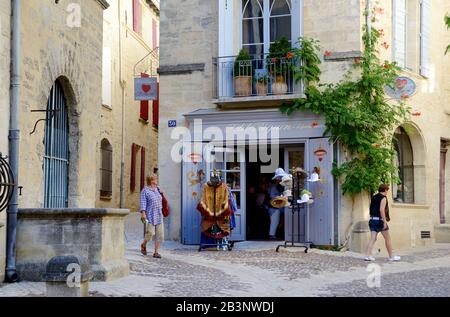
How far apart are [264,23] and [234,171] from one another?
3.25 metres

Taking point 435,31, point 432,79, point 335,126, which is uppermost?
point 435,31

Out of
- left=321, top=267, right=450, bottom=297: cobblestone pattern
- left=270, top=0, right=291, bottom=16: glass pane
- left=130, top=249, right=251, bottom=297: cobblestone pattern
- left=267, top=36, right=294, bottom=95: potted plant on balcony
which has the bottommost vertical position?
left=321, top=267, right=450, bottom=297: cobblestone pattern

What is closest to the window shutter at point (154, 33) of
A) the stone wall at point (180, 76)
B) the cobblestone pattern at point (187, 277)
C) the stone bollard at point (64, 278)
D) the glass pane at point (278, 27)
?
the stone wall at point (180, 76)

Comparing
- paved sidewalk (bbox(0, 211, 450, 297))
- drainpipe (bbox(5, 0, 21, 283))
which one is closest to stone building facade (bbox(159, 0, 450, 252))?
paved sidewalk (bbox(0, 211, 450, 297))

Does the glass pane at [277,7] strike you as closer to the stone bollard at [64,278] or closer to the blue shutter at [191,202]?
the blue shutter at [191,202]

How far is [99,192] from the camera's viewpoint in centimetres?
2298

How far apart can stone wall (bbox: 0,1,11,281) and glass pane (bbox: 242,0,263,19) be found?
24.6ft

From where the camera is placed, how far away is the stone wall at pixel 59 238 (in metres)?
9.68

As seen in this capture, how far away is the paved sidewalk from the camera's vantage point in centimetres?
920

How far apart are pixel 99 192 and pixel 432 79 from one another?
34.1 ft

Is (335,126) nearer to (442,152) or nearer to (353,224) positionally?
(353,224)

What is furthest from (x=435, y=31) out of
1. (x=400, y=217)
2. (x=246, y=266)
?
(x=246, y=266)

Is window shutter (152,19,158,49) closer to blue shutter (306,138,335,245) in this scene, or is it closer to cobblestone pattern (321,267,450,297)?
blue shutter (306,138,335,245)

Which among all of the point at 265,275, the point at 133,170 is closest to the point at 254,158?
the point at 265,275
